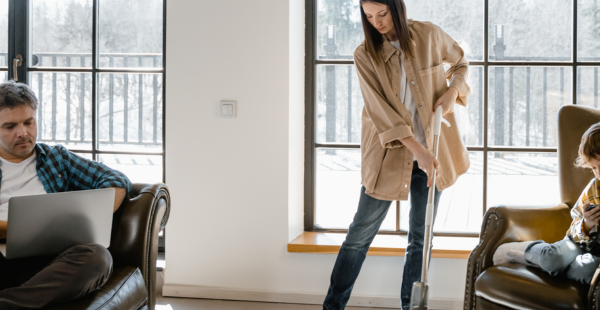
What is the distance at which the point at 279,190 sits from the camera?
249 cm

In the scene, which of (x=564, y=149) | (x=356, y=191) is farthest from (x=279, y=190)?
(x=564, y=149)

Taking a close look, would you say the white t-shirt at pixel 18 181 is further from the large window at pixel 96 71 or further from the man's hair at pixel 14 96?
the large window at pixel 96 71

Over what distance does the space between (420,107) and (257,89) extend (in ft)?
3.09

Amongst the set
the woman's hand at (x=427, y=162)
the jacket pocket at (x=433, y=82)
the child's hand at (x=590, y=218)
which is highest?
the jacket pocket at (x=433, y=82)

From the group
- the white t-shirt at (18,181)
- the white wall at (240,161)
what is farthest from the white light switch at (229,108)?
the white t-shirt at (18,181)

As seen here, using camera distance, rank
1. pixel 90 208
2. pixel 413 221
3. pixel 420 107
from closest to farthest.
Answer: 1. pixel 90 208
2. pixel 420 107
3. pixel 413 221

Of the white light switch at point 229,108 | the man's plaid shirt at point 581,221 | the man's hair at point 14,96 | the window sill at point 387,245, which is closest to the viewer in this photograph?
the man's plaid shirt at point 581,221

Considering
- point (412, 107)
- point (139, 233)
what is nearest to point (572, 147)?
point (412, 107)

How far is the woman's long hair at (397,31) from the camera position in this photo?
5.80 feet

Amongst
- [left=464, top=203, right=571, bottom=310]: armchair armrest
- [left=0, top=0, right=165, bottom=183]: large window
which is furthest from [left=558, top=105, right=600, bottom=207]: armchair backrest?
[left=0, top=0, right=165, bottom=183]: large window

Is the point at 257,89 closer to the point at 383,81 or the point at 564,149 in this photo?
the point at 383,81

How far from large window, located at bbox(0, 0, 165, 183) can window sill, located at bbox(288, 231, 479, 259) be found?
92 cm

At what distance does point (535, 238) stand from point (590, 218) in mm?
228

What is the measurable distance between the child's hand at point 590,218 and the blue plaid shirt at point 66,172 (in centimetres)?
159
